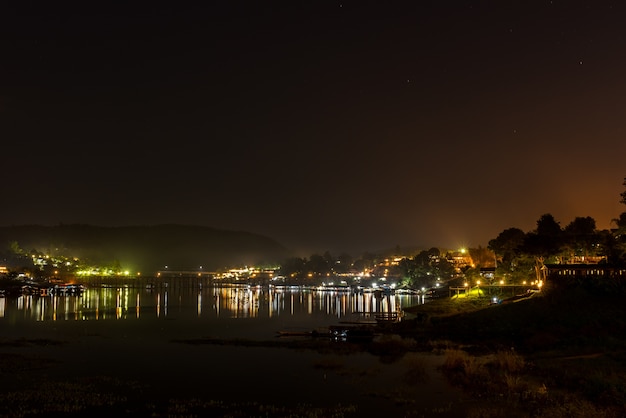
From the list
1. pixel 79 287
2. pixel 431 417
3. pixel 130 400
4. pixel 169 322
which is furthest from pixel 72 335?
pixel 79 287

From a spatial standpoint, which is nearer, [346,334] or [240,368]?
[240,368]

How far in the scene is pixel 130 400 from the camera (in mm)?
22453

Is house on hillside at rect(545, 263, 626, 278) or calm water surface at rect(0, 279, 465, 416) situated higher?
house on hillside at rect(545, 263, 626, 278)

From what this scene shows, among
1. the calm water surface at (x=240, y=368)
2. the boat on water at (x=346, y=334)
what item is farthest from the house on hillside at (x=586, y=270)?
the calm water surface at (x=240, y=368)

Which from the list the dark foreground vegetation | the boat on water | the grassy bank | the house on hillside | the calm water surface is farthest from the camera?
the house on hillside

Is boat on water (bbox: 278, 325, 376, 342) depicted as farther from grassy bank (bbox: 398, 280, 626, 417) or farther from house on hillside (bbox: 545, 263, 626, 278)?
house on hillside (bbox: 545, 263, 626, 278)

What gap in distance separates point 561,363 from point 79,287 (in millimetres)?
125360

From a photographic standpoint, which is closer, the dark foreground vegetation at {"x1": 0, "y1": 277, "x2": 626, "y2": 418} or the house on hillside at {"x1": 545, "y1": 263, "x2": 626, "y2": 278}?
the dark foreground vegetation at {"x1": 0, "y1": 277, "x2": 626, "y2": 418}

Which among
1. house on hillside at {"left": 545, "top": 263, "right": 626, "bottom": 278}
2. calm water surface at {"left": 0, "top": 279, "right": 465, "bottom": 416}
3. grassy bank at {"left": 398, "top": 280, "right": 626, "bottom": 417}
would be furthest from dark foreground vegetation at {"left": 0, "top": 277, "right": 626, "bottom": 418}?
house on hillside at {"left": 545, "top": 263, "right": 626, "bottom": 278}

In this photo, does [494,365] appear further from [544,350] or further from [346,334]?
[346,334]

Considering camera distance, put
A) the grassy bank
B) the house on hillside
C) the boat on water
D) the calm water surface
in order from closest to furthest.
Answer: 1. the grassy bank
2. the calm water surface
3. the boat on water
4. the house on hillside

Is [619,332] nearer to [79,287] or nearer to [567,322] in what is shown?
[567,322]

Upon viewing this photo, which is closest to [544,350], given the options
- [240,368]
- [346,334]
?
[346,334]

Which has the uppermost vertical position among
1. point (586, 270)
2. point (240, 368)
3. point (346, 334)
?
point (586, 270)
